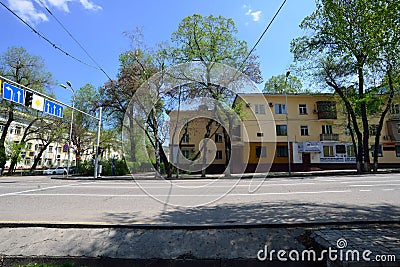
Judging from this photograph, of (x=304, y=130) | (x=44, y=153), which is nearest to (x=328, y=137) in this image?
(x=304, y=130)

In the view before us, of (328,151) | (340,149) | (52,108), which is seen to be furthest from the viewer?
(340,149)

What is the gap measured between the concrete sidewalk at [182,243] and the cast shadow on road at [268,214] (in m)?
0.56

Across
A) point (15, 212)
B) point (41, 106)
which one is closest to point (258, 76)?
point (41, 106)

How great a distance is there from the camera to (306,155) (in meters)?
29.6

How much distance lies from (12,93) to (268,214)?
37.3 ft

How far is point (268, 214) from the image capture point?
510 centimetres

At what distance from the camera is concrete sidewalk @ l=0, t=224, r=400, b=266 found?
10.6ft

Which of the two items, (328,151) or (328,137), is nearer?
(328,151)

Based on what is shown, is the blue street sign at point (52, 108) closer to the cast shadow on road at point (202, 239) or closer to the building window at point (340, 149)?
the cast shadow on road at point (202, 239)

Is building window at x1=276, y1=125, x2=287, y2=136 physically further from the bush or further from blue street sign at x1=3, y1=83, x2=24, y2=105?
blue street sign at x1=3, y1=83, x2=24, y2=105

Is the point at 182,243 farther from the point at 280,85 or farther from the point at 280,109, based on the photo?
the point at 280,85

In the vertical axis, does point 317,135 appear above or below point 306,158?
above

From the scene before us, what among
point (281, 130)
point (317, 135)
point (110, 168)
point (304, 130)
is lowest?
point (110, 168)

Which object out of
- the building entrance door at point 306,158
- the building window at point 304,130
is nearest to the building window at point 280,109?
the building window at point 304,130
